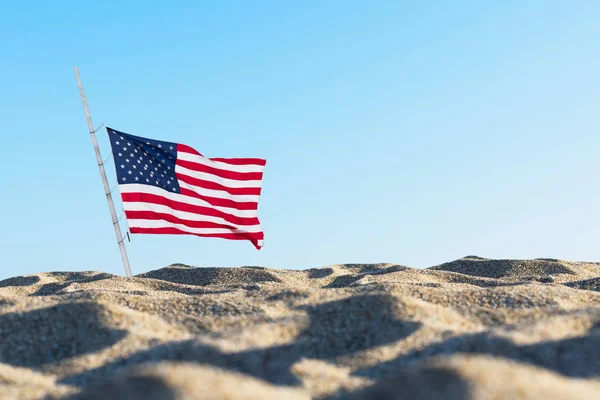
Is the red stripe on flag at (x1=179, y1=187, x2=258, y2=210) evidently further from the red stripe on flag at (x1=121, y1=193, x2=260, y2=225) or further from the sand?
the sand

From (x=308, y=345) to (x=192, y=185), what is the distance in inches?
200

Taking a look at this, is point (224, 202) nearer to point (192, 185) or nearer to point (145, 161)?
point (192, 185)

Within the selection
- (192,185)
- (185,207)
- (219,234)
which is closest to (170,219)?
(185,207)

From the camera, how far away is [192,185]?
350 inches

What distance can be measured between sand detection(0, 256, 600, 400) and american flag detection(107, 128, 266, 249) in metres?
3.26

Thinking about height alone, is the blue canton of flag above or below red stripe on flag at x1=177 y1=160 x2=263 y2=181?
above

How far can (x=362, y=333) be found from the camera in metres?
4.41

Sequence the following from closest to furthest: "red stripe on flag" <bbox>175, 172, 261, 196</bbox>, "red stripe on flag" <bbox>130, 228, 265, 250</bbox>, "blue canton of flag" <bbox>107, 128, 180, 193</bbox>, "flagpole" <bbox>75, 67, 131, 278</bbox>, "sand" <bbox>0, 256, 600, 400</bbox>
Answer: "sand" <bbox>0, 256, 600, 400</bbox> → "red stripe on flag" <bbox>130, 228, 265, 250</bbox> → "flagpole" <bbox>75, 67, 131, 278</bbox> → "blue canton of flag" <bbox>107, 128, 180, 193</bbox> → "red stripe on flag" <bbox>175, 172, 261, 196</bbox>

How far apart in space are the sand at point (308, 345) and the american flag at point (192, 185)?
3.26m

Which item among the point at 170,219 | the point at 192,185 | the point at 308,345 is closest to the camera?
the point at 308,345

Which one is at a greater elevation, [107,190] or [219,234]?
[107,190]

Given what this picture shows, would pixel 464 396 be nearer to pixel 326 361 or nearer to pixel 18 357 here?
pixel 326 361

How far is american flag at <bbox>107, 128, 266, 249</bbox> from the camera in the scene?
344 inches

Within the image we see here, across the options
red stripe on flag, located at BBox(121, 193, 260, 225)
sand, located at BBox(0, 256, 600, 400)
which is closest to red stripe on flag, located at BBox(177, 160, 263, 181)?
red stripe on flag, located at BBox(121, 193, 260, 225)
